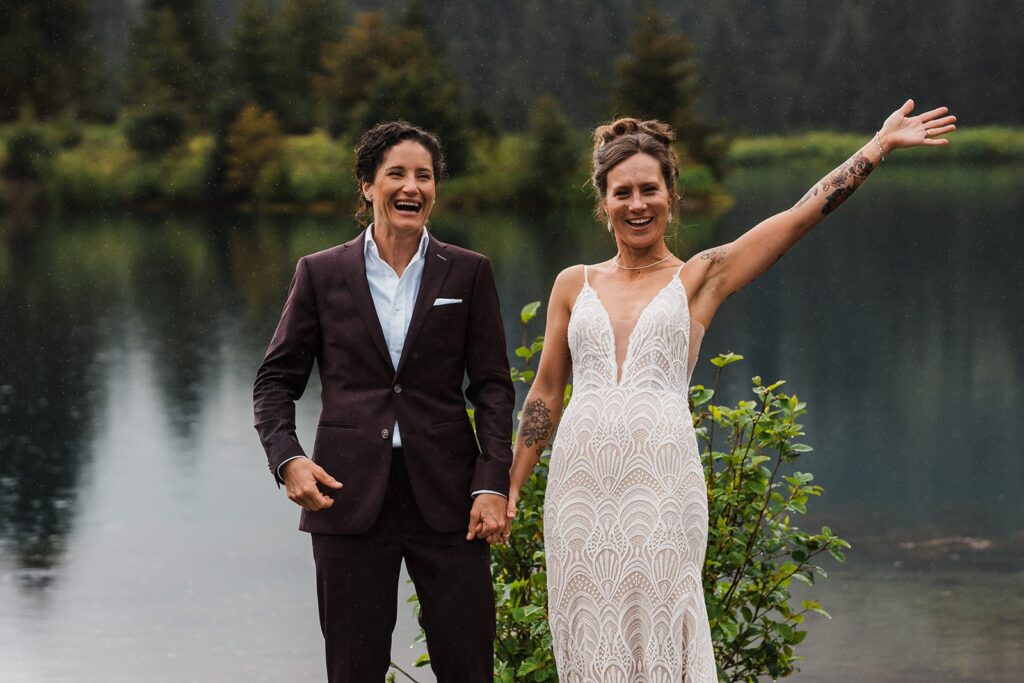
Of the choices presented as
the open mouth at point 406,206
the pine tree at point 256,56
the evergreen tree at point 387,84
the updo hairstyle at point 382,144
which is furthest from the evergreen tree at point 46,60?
the open mouth at point 406,206

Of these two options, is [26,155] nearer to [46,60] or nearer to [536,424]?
[46,60]

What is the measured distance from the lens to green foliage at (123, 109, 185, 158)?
4166cm

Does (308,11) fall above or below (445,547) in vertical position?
above

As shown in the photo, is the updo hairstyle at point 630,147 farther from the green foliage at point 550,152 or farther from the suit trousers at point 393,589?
the green foliage at point 550,152

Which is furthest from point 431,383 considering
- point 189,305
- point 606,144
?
point 189,305

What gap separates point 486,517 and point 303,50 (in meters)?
42.3

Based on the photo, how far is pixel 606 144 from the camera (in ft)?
10.1

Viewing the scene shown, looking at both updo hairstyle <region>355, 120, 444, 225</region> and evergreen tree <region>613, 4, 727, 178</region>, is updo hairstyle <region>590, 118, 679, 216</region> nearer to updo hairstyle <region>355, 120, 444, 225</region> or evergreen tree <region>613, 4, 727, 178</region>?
updo hairstyle <region>355, 120, 444, 225</region>

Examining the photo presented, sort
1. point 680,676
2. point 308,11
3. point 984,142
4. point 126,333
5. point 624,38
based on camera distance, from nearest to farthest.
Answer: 1. point 680,676
2. point 126,333
3. point 984,142
4. point 624,38
5. point 308,11

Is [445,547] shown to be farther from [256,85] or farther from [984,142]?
[256,85]

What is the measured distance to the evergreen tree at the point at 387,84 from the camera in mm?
38438

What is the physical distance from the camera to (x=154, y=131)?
4181 centimetres

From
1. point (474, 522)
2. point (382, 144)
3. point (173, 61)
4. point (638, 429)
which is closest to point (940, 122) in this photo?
point (638, 429)

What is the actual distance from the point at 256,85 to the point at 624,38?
11.1 metres
